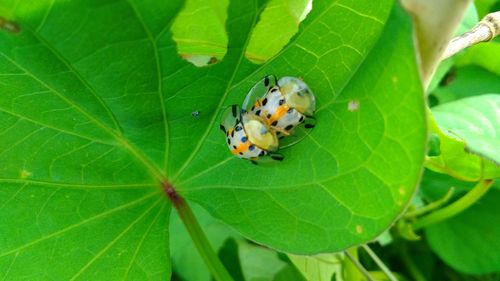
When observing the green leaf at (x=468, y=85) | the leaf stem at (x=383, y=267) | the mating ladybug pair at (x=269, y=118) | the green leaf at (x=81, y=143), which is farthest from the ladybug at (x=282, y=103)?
the green leaf at (x=468, y=85)

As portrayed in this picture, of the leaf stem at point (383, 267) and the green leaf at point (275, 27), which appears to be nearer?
the green leaf at point (275, 27)

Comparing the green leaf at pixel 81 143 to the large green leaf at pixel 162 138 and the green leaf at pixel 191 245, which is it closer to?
the large green leaf at pixel 162 138

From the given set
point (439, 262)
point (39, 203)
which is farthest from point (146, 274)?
point (439, 262)

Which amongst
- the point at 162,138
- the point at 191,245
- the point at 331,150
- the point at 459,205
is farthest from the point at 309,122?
the point at 191,245

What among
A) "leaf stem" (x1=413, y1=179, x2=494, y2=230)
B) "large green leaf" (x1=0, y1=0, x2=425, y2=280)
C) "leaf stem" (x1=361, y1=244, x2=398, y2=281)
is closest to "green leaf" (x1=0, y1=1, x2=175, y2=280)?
"large green leaf" (x1=0, y1=0, x2=425, y2=280)

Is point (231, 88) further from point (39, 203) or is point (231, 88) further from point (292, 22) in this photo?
point (39, 203)

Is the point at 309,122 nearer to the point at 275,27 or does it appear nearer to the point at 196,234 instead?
the point at 275,27

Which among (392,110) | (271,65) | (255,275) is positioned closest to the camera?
(392,110)
